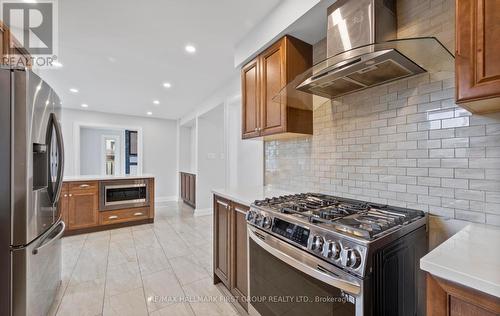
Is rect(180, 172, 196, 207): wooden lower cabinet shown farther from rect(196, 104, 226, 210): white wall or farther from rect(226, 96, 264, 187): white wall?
rect(226, 96, 264, 187): white wall

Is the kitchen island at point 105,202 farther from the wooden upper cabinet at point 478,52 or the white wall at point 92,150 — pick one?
the wooden upper cabinet at point 478,52

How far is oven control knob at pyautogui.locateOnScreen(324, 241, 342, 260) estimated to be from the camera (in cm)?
89

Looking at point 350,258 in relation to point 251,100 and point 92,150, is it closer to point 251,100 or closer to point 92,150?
point 251,100

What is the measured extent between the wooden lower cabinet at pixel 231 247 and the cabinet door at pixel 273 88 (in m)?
0.76

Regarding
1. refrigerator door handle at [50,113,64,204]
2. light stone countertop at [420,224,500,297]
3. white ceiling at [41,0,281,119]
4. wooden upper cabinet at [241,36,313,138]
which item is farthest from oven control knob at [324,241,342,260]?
refrigerator door handle at [50,113,64,204]

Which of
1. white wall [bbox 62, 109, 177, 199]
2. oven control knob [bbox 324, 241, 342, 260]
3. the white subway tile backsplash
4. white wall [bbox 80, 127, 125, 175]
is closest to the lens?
oven control knob [bbox 324, 241, 342, 260]

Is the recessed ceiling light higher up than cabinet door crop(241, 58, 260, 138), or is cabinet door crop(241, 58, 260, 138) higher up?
the recessed ceiling light

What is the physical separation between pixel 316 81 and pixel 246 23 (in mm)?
1123

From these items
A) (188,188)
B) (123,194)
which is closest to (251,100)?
(123,194)

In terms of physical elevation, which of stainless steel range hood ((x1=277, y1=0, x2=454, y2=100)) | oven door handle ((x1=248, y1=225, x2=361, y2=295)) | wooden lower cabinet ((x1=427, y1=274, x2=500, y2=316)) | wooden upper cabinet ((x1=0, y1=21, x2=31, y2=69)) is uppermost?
wooden upper cabinet ((x1=0, y1=21, x2=31, y2=69))

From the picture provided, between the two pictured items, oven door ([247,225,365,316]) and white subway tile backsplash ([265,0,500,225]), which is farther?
white subway tile backsplash ([265,0,500,225])

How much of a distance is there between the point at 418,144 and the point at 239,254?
1461mm

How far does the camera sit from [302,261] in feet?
3.36

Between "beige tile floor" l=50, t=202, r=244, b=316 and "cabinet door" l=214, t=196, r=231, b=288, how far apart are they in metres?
0.18
